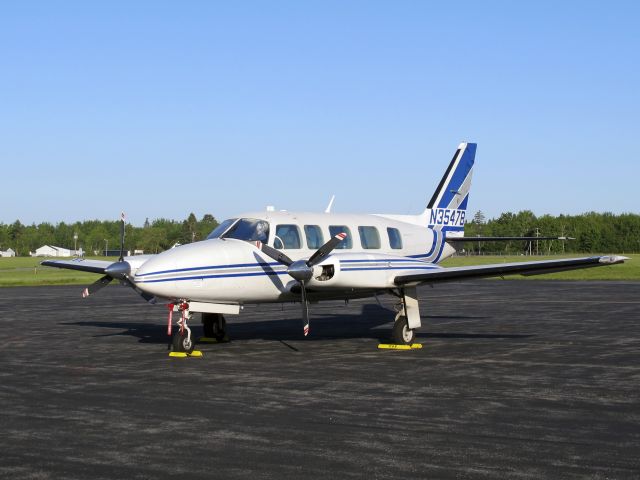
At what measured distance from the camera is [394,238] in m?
20.9

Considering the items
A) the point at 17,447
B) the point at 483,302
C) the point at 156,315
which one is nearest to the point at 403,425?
the point at 17,447

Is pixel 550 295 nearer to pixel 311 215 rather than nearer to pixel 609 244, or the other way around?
pixel 311 215

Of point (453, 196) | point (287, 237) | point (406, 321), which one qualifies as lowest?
point (406, 321)

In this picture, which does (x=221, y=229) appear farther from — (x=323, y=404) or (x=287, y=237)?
(x=323, y=404)

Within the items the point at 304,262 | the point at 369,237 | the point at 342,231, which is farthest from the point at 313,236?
the point at 304,262

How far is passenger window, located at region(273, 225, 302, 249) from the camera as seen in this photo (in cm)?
1800

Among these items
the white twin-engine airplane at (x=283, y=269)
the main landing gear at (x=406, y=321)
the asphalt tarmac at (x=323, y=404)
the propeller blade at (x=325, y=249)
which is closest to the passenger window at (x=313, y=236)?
the white twin-engine airplane at (x=283, y=269)

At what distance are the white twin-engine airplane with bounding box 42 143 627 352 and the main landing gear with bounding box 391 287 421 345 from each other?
2cm

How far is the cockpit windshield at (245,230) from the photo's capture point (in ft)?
57.9

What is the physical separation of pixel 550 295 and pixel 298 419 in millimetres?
30417

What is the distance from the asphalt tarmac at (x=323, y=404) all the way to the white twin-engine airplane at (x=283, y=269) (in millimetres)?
1188

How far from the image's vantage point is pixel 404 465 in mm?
7898

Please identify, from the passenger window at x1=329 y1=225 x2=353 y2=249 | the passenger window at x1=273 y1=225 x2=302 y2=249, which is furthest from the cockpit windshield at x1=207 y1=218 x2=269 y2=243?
the passenger window at x1=329 y1=225 x2=353 y2=249

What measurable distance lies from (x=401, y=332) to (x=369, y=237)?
2.88 metres
